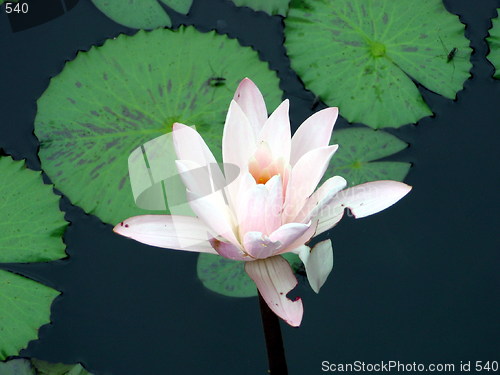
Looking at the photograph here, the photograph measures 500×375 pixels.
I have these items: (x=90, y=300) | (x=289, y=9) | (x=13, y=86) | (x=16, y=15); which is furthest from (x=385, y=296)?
(x=16, y=15)

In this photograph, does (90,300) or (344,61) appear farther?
(344,61)

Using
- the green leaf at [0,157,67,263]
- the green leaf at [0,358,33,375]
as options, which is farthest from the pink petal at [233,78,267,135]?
the green leaf at [0,358,33,375]

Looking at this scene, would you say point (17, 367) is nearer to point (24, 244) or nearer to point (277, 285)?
point (24, 244)

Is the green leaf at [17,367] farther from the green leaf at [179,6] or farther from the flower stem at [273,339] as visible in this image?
the green leaf at [179,6]

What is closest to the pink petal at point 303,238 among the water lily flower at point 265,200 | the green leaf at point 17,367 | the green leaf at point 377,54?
the water lily flower at point 265,200

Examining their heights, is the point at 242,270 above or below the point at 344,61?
below

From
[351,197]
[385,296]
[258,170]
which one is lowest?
[385,296]

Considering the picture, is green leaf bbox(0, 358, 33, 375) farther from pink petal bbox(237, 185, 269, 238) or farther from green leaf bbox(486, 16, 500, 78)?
green leaf bbox(486, 16, 500, 78)

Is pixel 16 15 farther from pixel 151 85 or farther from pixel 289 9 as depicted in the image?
pixel 289 9
